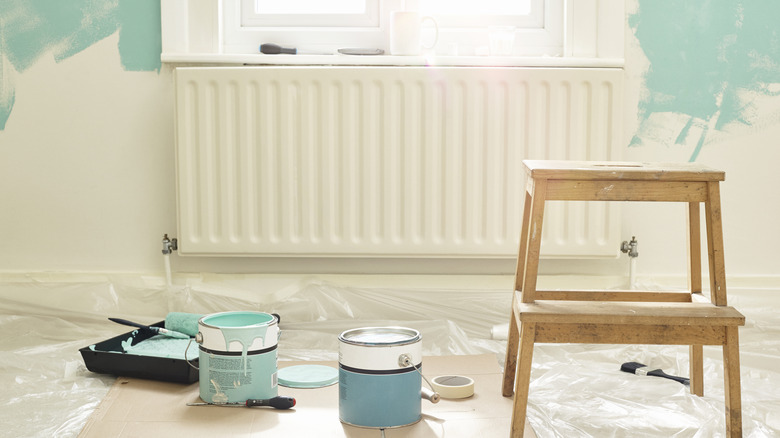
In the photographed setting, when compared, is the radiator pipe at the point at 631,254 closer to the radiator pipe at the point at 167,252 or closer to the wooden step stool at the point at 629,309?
the wooden step stool at the point at 629,309

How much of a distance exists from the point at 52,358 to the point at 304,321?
24.8 inches

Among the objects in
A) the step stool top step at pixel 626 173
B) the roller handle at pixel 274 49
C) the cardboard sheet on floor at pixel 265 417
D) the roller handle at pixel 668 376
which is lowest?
the cardboard sheet on floor at pixel 265 417

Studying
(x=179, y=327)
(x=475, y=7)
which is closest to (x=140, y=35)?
(x=179, y=327)

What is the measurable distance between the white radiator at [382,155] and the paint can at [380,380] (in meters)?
0.71

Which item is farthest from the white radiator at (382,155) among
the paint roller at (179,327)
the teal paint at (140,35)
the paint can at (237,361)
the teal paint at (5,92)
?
the paint can at (237,361)

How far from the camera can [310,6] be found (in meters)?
2.19

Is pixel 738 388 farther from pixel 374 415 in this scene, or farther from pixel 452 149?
pixel 452 149

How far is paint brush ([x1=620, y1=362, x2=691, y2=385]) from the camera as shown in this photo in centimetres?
165

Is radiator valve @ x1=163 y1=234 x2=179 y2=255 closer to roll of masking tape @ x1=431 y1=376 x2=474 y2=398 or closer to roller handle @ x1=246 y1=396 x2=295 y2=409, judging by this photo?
roller handle @ x1=246 y1=396 x2=295 y2=409

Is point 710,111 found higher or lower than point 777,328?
higher

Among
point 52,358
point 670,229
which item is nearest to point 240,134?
point 52,358

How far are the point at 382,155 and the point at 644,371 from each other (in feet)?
2.78

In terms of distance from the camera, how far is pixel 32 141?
212 cm

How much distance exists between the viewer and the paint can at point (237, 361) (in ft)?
4.65
